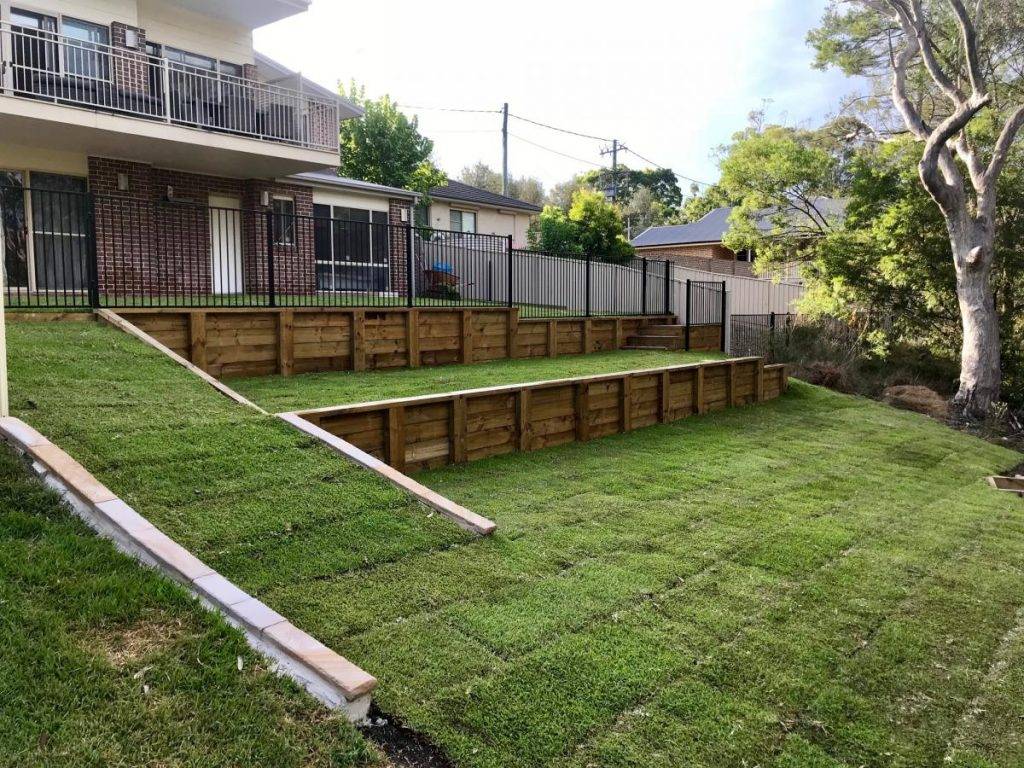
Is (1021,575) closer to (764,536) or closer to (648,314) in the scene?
(764,536)

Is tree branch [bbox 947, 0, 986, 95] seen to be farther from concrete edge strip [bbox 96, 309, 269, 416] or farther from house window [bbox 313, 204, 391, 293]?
concrete edge strip [bbox 96, 309, 269, 416]

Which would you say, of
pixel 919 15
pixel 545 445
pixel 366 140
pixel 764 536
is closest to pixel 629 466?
pixel 545 445

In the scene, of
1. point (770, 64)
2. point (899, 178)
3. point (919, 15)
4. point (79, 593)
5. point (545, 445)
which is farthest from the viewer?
point (770, 64)

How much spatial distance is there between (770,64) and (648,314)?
1272 cm

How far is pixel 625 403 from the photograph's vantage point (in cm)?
880

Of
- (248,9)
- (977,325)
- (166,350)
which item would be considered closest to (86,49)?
(248,9)

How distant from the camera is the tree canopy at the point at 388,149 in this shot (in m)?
23.6

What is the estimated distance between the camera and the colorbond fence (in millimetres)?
6121

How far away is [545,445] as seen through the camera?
7.76m

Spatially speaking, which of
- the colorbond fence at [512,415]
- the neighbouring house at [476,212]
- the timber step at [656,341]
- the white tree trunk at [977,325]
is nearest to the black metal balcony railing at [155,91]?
the timber step at [656,341]

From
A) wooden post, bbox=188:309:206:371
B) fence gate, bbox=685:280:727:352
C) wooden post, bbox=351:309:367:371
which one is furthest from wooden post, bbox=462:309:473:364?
fence gate, bbox=685:280:727:352

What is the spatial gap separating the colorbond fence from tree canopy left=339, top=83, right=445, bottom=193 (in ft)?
51.5

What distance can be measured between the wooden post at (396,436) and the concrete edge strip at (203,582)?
2505 millimetres

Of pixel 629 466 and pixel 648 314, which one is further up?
pixel 648 314
